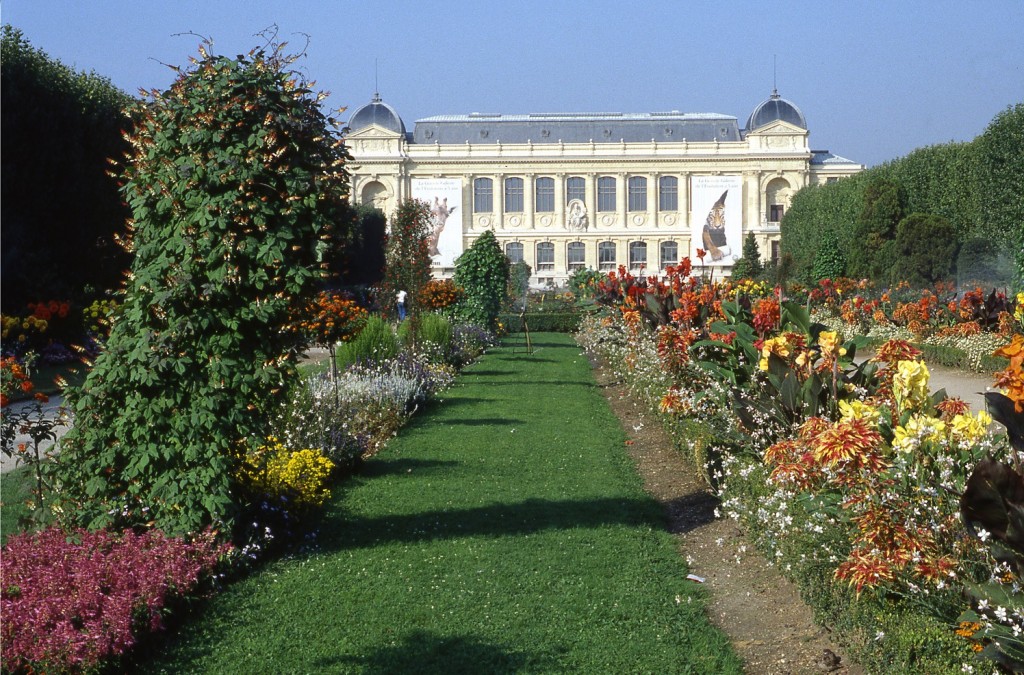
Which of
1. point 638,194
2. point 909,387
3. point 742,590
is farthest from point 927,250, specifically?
point 638,194

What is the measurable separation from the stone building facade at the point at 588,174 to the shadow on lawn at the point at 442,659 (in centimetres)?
6673

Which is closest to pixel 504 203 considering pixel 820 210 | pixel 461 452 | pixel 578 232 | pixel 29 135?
pixel 578 232

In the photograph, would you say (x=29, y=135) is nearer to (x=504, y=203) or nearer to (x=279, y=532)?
(x=279, y=532)

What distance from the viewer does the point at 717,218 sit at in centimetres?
6969

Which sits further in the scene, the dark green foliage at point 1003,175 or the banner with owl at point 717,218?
the banner with owl at point 717,218

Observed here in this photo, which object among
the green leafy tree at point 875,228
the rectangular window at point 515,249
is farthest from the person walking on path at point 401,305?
the rectangular window at point 515,249

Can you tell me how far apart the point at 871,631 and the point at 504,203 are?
70672mm

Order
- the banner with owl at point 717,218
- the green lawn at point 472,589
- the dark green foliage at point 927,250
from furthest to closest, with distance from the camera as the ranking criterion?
the banner with owl at point 717,218
the dark green foliage at point 927,250
the green lawn at point 472,589

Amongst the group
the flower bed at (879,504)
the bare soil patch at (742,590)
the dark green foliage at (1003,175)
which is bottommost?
the bare soil patch at (742,590)

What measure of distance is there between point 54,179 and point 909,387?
20.4 m

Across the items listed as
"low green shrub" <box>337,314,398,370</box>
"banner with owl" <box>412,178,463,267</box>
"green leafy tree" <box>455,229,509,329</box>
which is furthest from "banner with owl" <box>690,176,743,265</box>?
"low green shrub" <box>337,314,398,370</box>

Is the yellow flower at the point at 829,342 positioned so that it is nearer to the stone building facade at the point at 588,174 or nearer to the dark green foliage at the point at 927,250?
the dark green foliage at the point at 927,250

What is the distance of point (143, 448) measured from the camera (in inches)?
214

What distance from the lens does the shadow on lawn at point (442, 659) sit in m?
4.29
